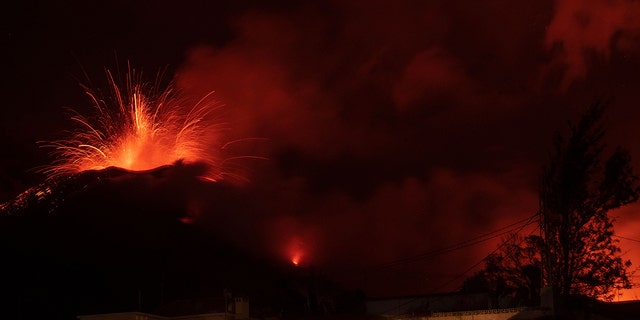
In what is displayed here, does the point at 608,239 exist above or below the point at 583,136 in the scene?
below

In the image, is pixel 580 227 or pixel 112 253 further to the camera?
pixel 112 253

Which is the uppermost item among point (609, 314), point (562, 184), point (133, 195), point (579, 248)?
point (133, 195)

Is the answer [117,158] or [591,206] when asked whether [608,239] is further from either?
[117,158]

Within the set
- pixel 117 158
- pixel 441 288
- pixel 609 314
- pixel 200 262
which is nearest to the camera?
pixel 609 314

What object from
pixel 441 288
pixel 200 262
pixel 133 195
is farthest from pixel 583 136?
pixel 133 195

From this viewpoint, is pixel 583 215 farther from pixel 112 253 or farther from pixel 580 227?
pixel 112 253

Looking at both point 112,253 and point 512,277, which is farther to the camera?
point 112,253

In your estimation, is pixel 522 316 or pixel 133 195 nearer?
pixel 522 316

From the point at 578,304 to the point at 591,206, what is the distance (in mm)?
5945

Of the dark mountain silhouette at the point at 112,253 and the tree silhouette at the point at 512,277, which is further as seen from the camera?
the dark mountain silhouette at the point at 112,253

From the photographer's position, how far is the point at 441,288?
60.4 metres

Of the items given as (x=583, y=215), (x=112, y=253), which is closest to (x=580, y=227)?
(x=583, y=215)

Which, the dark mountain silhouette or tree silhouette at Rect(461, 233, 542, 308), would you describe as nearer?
Answer: tree silhouette at Rect(461, 233, 542, 308)

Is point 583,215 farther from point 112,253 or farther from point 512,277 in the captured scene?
point 112,253
